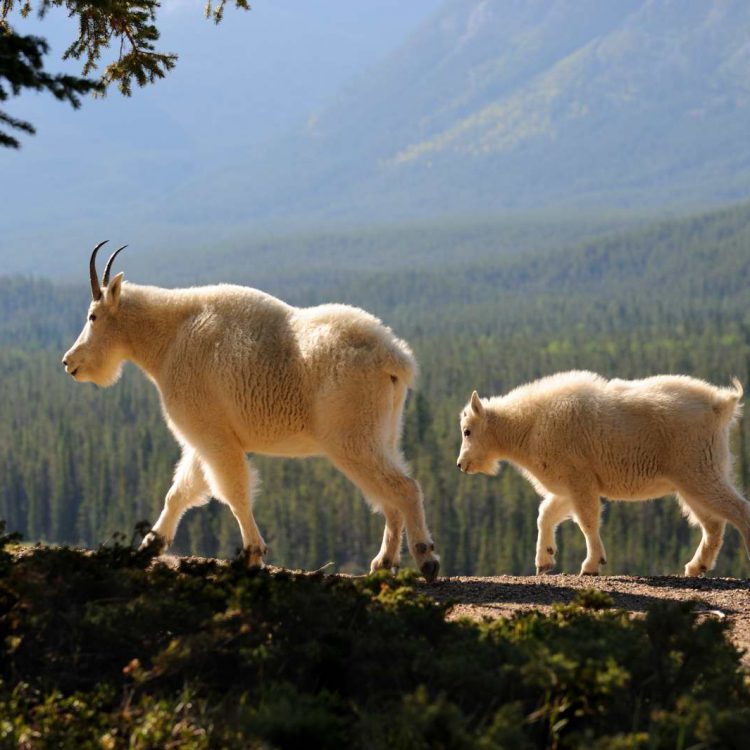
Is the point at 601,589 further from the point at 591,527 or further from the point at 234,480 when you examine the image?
the point at 234,480

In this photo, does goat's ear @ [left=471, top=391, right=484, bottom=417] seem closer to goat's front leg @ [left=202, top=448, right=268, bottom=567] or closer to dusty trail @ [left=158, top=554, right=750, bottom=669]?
dusty trail @ [left=158, top=554, right=750, bottom=669]

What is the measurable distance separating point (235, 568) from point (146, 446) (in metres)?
121

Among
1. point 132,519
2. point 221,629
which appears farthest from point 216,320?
point 132,519

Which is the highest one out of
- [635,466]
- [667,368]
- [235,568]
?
[667,368]

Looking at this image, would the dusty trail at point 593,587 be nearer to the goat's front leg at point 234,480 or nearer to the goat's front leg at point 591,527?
the goat's front leg at point 234,480

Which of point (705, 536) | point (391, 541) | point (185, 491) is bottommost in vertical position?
point (391, 541)

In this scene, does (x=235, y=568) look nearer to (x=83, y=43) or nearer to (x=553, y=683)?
(x=553, y=683)

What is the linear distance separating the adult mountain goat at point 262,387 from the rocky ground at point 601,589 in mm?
427

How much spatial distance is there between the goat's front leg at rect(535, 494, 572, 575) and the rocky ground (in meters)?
1.48

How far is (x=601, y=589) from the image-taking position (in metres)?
10.2

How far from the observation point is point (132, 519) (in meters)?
111

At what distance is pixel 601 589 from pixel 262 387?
10.2ft

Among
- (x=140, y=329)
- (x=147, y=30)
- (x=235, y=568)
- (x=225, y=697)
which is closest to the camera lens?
(x=225, y=697)

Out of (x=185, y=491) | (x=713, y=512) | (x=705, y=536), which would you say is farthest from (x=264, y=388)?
(x=705, y=536)
